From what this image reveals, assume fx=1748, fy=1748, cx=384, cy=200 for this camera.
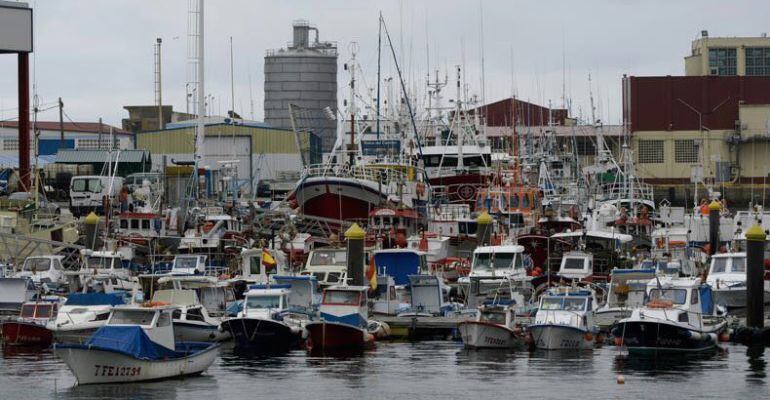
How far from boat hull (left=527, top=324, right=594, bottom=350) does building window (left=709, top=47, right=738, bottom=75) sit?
74.9m

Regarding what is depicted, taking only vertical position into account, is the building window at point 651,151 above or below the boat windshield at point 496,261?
above

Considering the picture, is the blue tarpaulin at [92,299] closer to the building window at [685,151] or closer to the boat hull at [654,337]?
the boat hull at [654,337]

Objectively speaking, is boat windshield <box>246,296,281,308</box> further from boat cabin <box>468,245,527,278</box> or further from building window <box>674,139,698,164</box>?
building window <box>674,139,698,164</box>

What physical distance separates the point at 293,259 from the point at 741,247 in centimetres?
1692

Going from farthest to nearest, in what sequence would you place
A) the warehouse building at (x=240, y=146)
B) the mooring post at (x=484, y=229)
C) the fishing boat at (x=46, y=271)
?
the warehouse building at (x=240, y=146)
the mooring post at (x=484, y=229)
the fishing boat at (x=46, y=271)

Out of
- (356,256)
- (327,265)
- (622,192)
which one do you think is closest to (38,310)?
(356,256)

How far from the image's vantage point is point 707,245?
2840 inches

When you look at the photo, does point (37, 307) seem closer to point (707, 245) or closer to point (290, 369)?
point (290, 369)

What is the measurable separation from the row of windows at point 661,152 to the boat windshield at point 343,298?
6768 cm

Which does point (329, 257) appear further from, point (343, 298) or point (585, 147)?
point (585, 147)

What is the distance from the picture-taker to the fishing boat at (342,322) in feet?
168

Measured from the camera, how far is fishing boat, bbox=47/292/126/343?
168ft

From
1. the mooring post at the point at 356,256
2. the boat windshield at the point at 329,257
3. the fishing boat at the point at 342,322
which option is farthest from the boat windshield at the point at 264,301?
the boat windshield at the point at 329,257

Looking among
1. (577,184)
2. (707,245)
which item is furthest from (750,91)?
(707,245)
